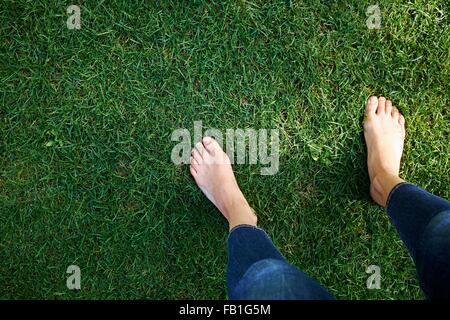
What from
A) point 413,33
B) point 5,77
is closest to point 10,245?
point 5,77

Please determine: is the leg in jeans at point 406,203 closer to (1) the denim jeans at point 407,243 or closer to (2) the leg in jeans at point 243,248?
(1) the denim jeans at point 407,243

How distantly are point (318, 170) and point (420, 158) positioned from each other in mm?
480

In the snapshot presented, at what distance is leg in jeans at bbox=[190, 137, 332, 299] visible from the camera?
1.21 m

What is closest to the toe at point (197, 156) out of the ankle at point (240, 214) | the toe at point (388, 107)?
the ankle at point (240, 214)

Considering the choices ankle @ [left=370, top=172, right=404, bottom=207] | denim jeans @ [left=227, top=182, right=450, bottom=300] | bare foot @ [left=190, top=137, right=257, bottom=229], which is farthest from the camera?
bare foot @ [left=190, top=137, right=257, bottom=229]

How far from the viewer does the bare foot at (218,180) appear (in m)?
1.85

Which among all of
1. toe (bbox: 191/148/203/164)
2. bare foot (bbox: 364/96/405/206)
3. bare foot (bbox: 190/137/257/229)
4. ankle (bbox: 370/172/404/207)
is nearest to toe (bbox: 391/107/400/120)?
A: bare foot (bbox: 364/96/405/206)

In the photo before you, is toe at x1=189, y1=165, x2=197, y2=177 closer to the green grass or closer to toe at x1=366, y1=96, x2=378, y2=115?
the green grass

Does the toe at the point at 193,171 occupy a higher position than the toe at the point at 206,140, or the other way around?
the toe at the point at 206,140

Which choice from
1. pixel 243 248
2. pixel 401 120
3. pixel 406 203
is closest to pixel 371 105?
pixel 401 120

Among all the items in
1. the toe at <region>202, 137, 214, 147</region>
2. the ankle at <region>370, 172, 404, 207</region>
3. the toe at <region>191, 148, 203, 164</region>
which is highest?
the toe at <region>202, 137, 214, 147</region>

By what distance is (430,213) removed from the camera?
1.41 meters

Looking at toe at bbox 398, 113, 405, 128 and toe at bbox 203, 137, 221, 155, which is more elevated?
toe at bbox 398, 113, 405, 128

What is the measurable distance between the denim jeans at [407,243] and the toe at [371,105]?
1.31 feet
